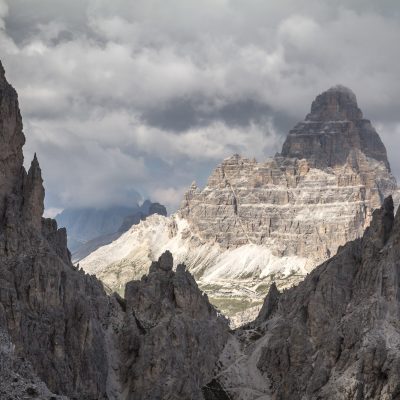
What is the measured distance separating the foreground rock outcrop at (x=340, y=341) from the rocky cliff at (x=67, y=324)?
12051mm

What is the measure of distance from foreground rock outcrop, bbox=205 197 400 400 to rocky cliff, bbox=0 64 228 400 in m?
12.1

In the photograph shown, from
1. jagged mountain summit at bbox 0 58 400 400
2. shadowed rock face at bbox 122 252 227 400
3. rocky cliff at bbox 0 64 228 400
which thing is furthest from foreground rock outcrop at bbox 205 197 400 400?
rocky cliff at bbox 0 64 228 400

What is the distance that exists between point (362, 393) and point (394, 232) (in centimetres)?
5107

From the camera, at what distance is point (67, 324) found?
153 m

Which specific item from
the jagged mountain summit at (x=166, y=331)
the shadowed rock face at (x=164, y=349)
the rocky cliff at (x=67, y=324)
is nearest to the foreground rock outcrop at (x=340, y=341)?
the jagged mountain summit at (x=166, y=331)

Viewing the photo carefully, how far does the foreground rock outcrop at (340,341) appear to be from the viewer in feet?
493

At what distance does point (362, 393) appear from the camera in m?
147

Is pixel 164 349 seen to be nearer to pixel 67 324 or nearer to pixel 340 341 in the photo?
pixel 67 324

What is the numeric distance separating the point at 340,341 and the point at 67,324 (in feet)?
202

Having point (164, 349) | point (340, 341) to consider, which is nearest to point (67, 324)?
point (164, 349)

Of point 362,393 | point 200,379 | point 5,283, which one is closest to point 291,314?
point 200,379

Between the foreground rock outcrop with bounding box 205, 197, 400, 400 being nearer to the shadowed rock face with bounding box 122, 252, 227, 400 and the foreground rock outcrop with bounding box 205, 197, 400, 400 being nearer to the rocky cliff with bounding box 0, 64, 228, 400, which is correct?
the shadowed rock face with bounding box 122, 252, 227, 400

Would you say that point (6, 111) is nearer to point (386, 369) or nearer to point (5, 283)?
point (5, 283)

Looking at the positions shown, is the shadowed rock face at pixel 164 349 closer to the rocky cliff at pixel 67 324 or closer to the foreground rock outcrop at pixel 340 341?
the rocky cliff at pixel 67 324
